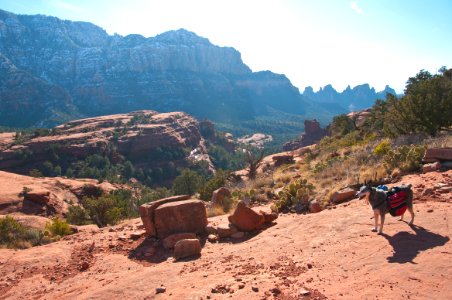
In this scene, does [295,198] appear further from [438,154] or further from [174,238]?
[438,154]

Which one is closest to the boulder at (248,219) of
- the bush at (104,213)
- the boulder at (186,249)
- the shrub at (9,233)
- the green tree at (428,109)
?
the boulder at (186,249)

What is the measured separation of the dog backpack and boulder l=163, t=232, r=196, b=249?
553cm

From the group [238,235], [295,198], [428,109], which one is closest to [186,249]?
[238,235]

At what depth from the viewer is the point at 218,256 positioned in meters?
8.63

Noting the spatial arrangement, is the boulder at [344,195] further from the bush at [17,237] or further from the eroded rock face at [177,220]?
the bush at [17,237]

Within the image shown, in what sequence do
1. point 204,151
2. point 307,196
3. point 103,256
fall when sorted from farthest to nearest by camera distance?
1. point 204,151
2. point 307,196
3. point 103,256

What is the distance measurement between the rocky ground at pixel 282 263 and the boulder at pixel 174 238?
27 cm

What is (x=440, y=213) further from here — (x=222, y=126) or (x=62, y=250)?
(x=222, y=126)

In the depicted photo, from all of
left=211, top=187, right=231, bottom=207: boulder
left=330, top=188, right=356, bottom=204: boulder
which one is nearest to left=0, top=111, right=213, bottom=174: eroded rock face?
left=211, top=187, right=231, bottom=207: boulder

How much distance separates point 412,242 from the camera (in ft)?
21.9

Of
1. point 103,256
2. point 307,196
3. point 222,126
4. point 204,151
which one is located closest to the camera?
point 103,256

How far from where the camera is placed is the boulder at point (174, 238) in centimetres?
1017

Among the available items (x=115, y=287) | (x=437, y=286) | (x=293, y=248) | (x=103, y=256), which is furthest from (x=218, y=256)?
(x=437, y=286)

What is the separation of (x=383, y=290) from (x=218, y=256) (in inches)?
166
